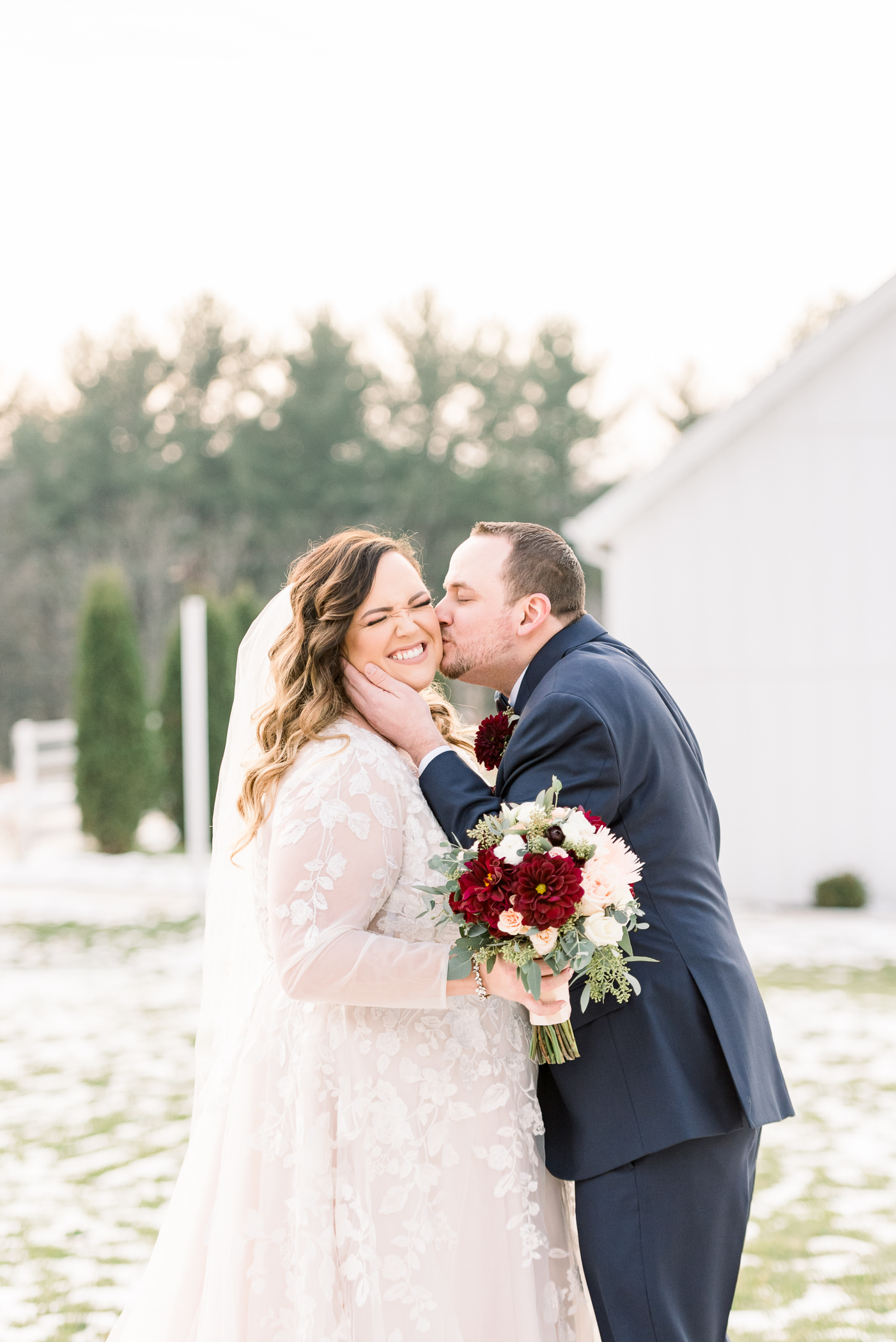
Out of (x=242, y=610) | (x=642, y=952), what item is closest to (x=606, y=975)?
(x=642, y=952)

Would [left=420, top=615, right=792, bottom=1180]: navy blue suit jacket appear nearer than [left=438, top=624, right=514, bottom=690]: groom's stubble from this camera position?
Yes

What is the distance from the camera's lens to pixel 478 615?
305 cm

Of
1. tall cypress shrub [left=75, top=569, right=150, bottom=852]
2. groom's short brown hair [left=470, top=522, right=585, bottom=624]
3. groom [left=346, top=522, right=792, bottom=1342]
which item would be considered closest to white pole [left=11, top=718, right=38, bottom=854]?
tall cypress shrub [left=75, top=569, right=150, bottom=852]

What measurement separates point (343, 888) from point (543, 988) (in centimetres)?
51

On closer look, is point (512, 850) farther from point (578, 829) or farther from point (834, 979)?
point (834, 979)

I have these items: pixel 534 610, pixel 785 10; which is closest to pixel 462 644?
pixel 534 610

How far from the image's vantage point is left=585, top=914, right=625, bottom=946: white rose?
2.30m

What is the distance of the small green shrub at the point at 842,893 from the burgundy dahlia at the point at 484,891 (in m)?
10.5

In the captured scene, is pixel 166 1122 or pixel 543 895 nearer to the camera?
pixel 543 895

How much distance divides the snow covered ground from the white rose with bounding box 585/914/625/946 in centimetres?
256

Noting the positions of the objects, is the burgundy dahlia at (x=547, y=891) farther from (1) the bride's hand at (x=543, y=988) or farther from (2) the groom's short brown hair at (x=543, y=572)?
(2) the groom's short brown hair at (x=543, y=572)

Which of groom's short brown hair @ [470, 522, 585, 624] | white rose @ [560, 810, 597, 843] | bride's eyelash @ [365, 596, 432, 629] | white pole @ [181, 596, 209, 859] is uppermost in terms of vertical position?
groom's short brown hair @ [470, 522, 585, 624]

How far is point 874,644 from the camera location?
12.2 meters

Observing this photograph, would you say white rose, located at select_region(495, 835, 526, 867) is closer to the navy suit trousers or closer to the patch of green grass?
the navy suit trousers
